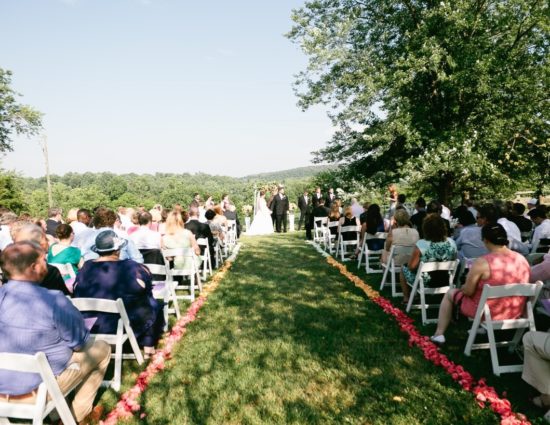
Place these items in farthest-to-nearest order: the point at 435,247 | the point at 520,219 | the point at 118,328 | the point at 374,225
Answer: the point at 374,225
the point at 520,219
the point at 435,247
the point at 118,328

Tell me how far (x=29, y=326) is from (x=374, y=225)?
695cm

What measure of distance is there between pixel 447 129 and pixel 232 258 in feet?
30.3

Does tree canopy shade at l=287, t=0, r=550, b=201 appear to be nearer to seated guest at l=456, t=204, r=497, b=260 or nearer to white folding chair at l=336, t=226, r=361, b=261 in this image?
white folding chair at l=336, t=226, r=361, b=261

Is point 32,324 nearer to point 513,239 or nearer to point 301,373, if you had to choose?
point 301,373

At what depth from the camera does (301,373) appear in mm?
3838

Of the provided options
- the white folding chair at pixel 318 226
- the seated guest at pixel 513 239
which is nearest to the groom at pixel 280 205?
the white folding chair at pixel 318 226

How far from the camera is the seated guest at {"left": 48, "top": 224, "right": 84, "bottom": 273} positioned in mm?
5250

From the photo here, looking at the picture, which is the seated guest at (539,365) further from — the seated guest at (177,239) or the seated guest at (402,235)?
the seated guest at (177,239)

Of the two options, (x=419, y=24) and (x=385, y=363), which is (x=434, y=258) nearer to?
(x=385, y=363)

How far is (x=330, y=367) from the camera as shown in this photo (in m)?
3.93

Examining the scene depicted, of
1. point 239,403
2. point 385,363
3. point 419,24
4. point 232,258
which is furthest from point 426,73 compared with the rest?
point 239,403

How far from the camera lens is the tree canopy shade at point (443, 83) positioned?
41.2ft

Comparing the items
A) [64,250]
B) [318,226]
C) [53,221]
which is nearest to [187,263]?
[64,250]

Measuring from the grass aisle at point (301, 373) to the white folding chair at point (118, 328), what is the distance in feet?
1.29
